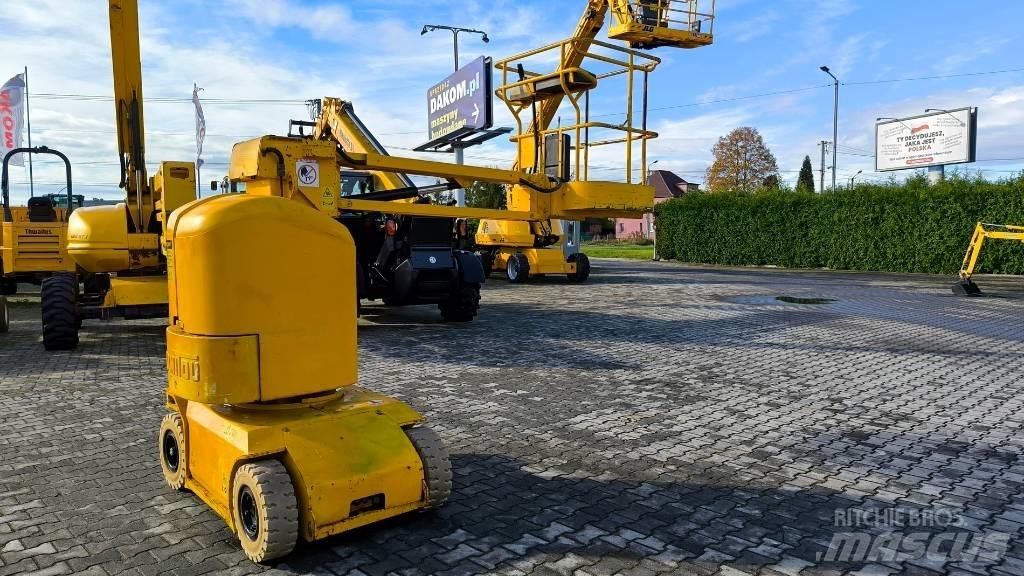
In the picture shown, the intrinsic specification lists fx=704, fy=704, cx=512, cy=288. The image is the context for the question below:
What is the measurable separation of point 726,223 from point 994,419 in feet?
89.2

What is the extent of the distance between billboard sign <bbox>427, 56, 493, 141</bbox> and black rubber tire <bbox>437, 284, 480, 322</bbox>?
943cm

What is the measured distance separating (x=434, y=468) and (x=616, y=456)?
1.60 metres

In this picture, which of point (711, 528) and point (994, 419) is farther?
point (994, 419)

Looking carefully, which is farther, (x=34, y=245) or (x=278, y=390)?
(x=34, y=245)

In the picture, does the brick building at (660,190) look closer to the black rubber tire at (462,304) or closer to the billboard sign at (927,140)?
the billboard sign at (927,140)

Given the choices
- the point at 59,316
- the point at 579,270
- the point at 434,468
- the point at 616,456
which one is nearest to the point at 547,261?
the point at 579,270

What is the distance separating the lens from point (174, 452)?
13.9 ft

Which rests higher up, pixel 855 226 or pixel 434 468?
pixel 855 226

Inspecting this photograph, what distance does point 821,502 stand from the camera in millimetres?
4035

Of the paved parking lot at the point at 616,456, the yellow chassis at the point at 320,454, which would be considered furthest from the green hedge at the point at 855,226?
the yellow chassis at the point at 320,454

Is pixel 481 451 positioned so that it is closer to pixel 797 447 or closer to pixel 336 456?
pixel 336 456

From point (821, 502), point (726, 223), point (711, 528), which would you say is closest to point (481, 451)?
point (711, 528)

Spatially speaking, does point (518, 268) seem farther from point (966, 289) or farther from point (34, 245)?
point (34, 245)

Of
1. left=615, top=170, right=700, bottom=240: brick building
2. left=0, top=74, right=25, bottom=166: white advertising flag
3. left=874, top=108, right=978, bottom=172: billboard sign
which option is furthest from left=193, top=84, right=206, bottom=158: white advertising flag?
left=615, top=170, right=700, bottom=240: brick building
